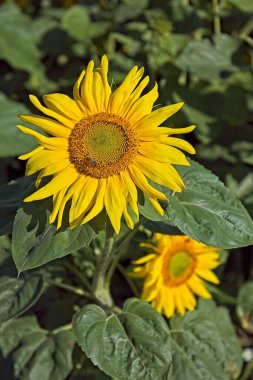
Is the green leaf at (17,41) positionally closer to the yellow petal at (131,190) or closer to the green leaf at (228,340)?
the green leaf at (228,340)

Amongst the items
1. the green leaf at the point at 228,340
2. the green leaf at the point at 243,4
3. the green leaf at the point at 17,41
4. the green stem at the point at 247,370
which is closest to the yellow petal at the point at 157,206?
the green leaf at the point at 228,340

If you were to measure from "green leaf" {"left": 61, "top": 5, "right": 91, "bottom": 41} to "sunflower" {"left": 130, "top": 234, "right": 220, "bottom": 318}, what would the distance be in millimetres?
1312

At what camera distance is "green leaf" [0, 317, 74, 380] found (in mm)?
2082

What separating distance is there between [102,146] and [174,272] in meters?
0.67

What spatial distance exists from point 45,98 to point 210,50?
1408 mm

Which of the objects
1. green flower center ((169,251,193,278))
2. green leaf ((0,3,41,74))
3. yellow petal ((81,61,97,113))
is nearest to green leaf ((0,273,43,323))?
green flower center ((169,251,193,278))

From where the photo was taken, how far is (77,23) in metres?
3.19

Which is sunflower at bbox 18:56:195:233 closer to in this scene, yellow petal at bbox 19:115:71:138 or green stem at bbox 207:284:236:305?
yellow petal at bbox 19:115:71:138

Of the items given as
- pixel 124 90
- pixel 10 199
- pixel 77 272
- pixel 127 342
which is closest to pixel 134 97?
pixel 124 90

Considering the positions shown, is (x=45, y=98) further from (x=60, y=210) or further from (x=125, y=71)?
(x=125, y=71)

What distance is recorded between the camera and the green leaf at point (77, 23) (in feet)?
10.3

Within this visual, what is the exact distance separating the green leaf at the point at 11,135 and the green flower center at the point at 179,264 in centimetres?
82

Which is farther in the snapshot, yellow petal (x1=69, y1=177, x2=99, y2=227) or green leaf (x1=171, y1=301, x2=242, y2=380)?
green leaf (x1=171, y1=301, x2=242, y2=380)

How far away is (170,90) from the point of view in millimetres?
2900
